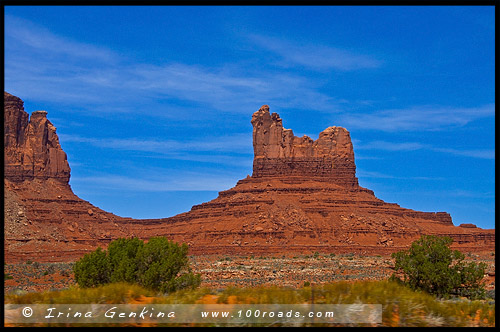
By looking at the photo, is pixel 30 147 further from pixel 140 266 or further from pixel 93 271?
pixel 140 266

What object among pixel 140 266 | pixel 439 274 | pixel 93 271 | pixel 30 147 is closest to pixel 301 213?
pixel 30 147

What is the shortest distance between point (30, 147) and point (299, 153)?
180ft

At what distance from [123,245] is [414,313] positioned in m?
17.4

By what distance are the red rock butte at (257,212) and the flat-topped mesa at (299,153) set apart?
0.67 feet

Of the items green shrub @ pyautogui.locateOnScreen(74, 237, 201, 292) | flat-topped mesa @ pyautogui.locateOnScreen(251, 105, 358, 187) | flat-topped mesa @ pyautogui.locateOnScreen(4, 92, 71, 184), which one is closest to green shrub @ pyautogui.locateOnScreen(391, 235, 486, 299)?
green shrub @ pyautogui.locateOnScreen(74, 237, 201, 292)

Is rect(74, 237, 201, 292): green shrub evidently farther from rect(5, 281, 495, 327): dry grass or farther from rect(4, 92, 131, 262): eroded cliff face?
rect(4, 92, 131, 262): eroded cliff face

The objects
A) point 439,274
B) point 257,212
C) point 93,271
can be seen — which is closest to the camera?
point 439,274

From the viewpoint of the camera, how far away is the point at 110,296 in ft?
53.0

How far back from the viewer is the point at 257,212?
118188 mm

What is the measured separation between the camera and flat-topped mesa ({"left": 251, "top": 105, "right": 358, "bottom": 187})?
446 feet

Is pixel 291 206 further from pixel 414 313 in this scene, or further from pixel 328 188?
pixel 414 313

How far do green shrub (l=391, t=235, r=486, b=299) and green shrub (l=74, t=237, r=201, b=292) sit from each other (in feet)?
30.7

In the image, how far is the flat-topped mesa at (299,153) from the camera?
136000 millimetres

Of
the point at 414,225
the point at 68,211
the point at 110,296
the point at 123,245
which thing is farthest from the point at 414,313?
the point at 68,211
